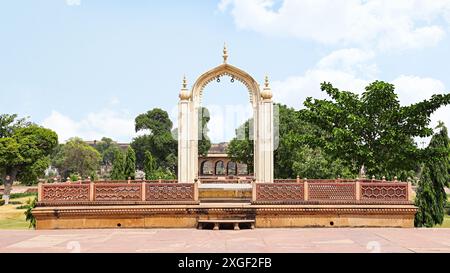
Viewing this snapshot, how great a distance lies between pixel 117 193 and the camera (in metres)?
14.1

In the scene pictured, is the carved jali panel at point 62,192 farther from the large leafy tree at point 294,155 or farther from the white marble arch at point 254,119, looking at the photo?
the large leafy tree at point 294,155

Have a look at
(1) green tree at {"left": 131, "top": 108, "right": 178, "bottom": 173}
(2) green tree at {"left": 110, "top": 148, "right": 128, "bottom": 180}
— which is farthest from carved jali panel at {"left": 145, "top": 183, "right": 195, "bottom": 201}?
(1) green tree at {"left": 131, "top": 108, "right": 178, "bottom": 173}

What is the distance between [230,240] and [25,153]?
124 ft

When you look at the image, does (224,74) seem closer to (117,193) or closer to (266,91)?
(266,91)

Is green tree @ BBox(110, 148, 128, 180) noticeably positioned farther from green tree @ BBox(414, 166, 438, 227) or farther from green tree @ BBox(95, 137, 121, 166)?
green tree @ BBox(95, 137, 121, 166)

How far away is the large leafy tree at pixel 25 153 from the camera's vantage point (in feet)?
142

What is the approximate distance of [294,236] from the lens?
483 inches

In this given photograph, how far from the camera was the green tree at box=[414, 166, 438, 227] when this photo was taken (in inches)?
997

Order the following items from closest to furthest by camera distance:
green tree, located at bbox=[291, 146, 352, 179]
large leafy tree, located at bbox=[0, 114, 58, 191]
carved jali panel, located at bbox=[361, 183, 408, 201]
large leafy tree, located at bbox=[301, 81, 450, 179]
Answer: carved jali panel, located at bbox=[361, 183, 408, 201], large leafy tree, located at bbox=[301, 81, 450, 179], green tree, located at bbox=[291, 146, 352, 179], large leafy tree, located at bbox=[0, 114, 58, 191]

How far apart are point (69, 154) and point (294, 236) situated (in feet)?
231

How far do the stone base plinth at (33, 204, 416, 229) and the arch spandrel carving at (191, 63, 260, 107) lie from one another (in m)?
4.77

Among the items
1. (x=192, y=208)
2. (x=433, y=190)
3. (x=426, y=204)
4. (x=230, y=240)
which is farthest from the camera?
(x=433, y=190)

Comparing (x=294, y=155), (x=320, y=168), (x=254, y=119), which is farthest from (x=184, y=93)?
(x=294, y=155)

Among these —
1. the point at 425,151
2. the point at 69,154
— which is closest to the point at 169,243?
the point at 425,151
